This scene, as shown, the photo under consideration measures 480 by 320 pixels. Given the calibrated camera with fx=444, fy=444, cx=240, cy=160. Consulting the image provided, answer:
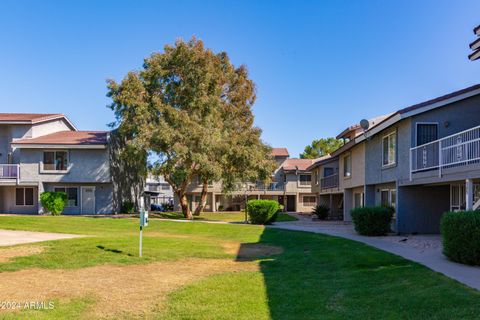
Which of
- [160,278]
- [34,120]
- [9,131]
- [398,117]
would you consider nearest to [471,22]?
[398,117]

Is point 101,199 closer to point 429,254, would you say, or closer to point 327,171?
point 327,171

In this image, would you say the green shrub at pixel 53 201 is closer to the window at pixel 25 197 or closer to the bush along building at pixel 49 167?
the bush along building at pixel 49 167

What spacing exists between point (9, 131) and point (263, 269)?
105 feet

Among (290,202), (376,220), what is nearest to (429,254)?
(376,220)

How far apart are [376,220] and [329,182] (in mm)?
18023

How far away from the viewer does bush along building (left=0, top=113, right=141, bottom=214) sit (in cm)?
3465

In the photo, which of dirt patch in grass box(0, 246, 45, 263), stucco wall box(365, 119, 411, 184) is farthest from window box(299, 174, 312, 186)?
dirt patch in grass box(0, 246, 45, 263)

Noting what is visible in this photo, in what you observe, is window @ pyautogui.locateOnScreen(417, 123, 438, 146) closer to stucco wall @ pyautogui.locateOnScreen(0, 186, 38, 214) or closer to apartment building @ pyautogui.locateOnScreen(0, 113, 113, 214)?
apartment building @ pyautogui.locateOnScreen(0, 113, 113, 214)

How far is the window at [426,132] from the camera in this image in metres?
18.2

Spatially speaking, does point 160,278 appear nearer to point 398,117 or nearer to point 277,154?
point 398,117

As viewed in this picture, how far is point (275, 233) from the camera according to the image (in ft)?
71.9

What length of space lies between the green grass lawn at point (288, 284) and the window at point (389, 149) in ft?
19.6

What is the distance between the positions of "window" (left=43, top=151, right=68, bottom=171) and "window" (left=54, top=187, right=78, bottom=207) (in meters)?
2.00

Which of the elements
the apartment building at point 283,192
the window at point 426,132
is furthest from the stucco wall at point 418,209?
the apartment building at point 283,192
